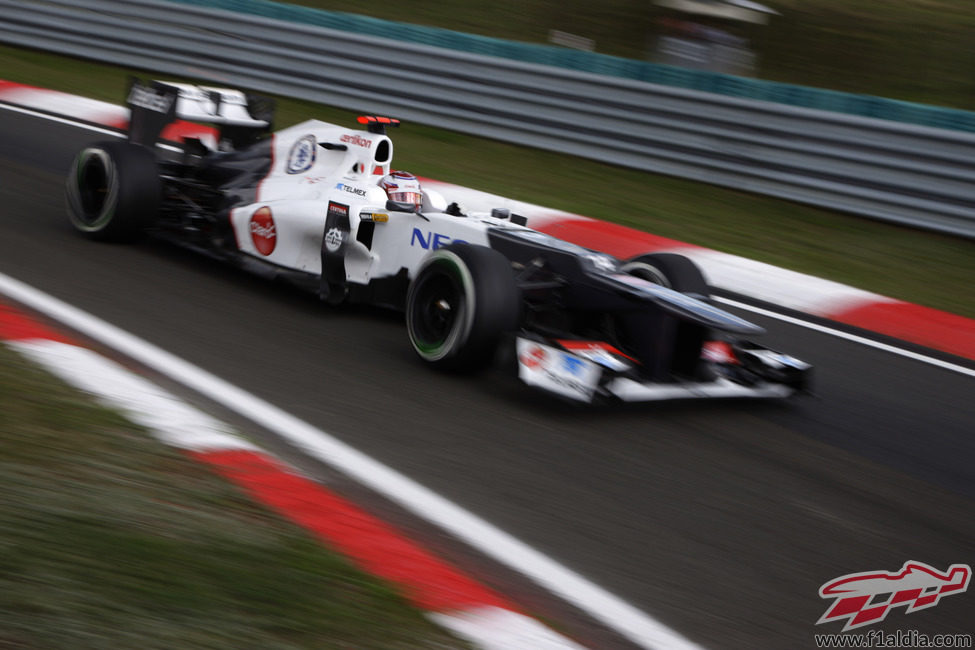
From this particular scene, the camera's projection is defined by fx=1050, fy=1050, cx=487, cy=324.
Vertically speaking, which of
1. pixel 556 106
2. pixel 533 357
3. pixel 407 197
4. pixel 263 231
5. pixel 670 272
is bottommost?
pixel 533 357

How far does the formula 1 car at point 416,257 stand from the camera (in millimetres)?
4492

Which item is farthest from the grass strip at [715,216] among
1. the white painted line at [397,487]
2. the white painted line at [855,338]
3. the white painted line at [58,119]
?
the white painted line at [397,487]

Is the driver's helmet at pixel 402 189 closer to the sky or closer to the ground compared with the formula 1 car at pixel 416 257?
closer to the sky

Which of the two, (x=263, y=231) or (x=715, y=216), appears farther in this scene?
(x=715, y=216)

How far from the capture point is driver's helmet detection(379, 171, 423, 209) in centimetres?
553

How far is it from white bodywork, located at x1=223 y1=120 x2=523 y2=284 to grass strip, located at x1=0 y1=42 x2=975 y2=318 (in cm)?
321

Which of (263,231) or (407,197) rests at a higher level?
(407,197)

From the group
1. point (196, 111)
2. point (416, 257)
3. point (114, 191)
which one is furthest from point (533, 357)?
point (196, 111)

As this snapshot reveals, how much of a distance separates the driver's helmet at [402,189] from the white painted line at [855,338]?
231 centimetres

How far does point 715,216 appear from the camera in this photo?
906cm

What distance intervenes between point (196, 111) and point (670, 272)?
3.39m

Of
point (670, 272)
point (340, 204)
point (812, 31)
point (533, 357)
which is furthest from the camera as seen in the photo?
point (812, 31)

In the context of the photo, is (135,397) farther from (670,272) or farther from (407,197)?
(670,272)

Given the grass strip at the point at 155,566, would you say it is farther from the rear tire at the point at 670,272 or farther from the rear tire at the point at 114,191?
the rear tire at the point at 114,191
